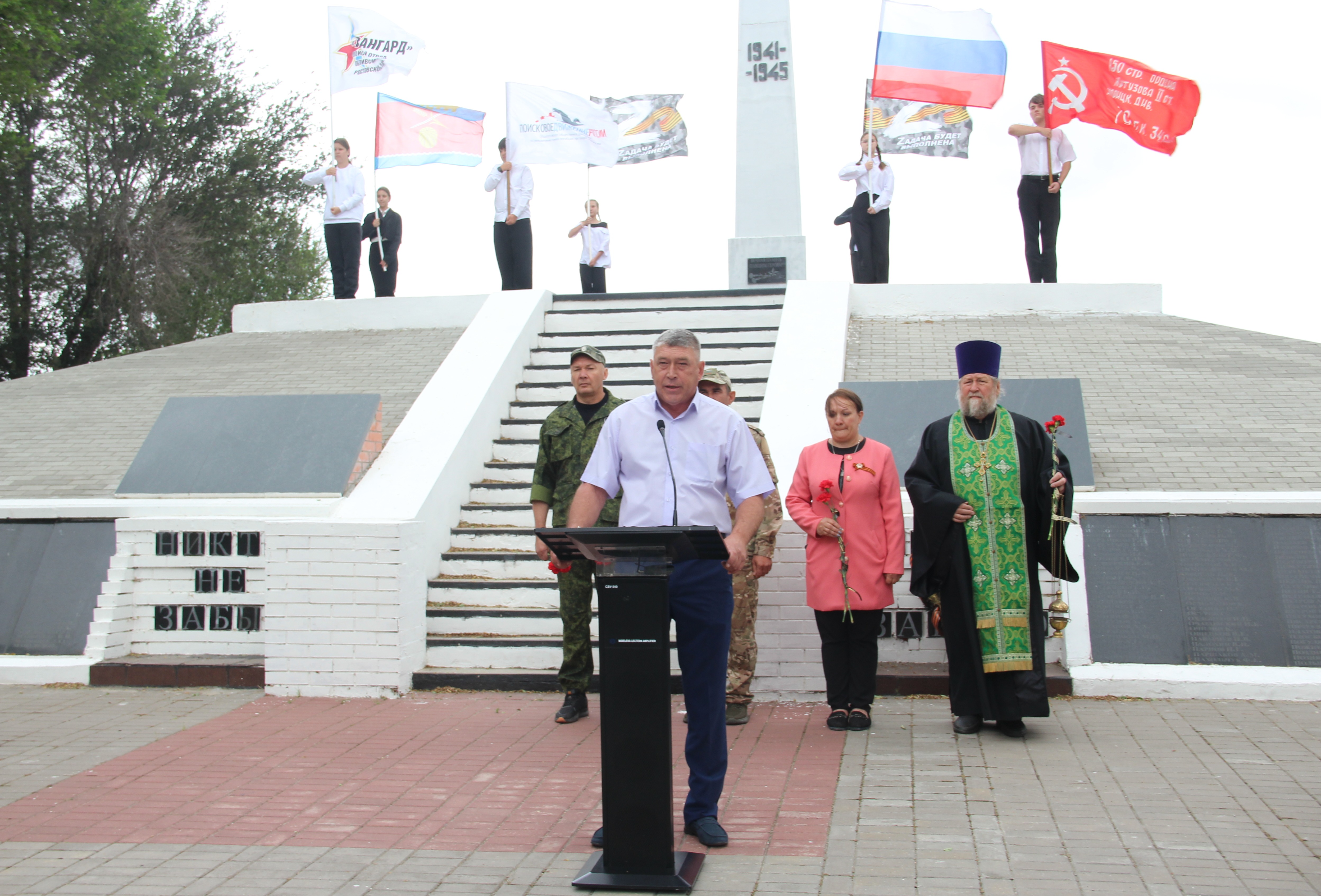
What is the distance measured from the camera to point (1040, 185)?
11750 mm

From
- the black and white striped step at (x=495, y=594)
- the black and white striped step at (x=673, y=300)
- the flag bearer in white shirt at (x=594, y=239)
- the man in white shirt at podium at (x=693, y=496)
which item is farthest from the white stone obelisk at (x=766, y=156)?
the man in white shirt at podium at (x=693, y=496)

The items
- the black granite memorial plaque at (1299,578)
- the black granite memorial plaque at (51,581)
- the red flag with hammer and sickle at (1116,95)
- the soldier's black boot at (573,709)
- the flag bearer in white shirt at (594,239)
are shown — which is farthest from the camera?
the flag bearer in white shirt at (594,239)

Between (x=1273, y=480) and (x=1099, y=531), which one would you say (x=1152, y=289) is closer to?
(x=1273, y=480)

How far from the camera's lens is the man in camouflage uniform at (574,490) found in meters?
5.99

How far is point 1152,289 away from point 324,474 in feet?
26.9

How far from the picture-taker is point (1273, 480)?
705cm

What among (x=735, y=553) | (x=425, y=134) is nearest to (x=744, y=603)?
(x=735, y=553)

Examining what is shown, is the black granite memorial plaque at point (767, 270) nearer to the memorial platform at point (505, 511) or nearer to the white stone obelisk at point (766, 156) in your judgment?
the white stone obelisk at point (766, 156)

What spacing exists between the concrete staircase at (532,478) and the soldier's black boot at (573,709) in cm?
68

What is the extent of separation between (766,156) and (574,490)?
1136 cm

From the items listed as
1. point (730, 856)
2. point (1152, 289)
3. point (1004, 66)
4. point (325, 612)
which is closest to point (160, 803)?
point (325, 612)

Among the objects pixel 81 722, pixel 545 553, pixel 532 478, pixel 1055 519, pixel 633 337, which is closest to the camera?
pixel 545 553

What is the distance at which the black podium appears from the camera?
3.66 metres

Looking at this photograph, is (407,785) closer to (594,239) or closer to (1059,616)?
(1059,616)
